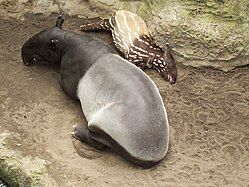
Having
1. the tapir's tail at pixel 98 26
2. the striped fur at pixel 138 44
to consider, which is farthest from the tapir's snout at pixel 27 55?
the striped fur at pixel 138 44

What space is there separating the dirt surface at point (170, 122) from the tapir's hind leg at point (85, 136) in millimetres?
48

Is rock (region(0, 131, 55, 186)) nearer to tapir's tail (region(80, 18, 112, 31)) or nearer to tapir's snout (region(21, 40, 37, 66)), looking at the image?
tapir's snout (region(21, 40, 37, 66))

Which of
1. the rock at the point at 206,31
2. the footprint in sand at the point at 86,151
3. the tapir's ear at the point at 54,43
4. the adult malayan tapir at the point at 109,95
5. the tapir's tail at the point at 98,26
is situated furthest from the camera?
the tapir's tail at the point at 98,26

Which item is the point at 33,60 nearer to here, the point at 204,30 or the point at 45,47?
the point at 45,47

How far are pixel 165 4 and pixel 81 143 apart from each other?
5.46ft

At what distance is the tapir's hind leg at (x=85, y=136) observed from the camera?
534 centimetres

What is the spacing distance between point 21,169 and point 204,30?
7.16 ft

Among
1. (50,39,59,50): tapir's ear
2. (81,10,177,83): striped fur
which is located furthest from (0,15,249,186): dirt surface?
(50,39,59,50): tapir's ear

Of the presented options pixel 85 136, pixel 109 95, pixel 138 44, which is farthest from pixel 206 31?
pixel 85 136

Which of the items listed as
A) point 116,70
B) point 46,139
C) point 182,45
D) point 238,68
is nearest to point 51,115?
point 46,139

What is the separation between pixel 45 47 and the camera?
6062mm

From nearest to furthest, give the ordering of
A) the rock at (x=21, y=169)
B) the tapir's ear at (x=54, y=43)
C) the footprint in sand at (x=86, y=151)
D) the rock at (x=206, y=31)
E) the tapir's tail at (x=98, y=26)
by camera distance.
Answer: the rock at (x=21, y=169), the footprint in sand at (x=86, y=151), the tapir's ear at (x=54, y=43), the rock at (x=206, y=31), the tapir's tail at (x=98, y=26)

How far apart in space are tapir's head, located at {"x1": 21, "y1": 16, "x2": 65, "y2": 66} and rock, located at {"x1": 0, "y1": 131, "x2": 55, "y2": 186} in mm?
1090

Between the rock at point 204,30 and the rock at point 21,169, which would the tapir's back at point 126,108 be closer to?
the rock at point 21,169
